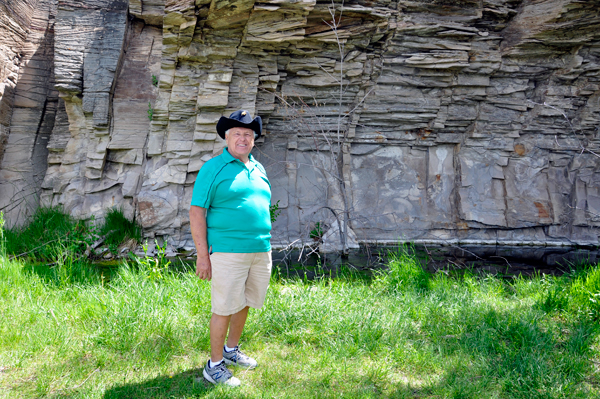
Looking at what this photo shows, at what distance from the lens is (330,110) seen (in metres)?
8.14

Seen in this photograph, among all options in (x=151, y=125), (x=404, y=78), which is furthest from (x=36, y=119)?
(x=404, y=78)

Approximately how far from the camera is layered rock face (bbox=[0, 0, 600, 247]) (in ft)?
22.9

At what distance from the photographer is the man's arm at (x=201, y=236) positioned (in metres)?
2.46

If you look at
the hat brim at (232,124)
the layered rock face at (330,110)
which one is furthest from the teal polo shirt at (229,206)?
the layered rock face at (330,110)

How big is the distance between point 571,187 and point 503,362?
305 inches

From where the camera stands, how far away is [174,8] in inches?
247

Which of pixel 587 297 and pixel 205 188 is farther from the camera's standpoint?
pixel 587 297

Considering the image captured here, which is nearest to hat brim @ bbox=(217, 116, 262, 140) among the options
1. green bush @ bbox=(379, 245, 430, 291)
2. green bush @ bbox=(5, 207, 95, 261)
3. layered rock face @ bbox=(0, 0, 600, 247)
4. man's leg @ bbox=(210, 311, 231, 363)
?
man's leg @ bbox=(210, 311, 231, 363)

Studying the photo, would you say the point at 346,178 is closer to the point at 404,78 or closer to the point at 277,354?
the point at 404,78

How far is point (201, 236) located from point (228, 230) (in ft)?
0.56

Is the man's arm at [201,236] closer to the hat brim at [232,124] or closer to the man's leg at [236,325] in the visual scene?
the man's leg at [236,325]

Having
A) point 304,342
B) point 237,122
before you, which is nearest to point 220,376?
point 304,342

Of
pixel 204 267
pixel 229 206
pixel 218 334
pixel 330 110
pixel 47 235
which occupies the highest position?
pixel 330 110

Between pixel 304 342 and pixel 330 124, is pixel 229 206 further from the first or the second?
pixel 330 124
